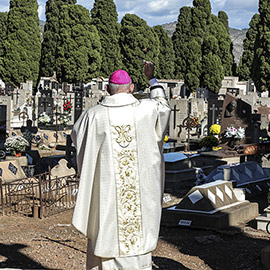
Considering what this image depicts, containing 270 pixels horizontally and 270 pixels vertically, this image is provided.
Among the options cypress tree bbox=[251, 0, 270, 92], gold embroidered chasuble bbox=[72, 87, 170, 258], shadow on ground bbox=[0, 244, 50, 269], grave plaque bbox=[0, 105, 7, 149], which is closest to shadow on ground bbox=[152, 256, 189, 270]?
shadow on ground bbox=[0, 244, 50, 269]

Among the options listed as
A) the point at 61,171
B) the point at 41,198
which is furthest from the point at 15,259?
the point at 61,171

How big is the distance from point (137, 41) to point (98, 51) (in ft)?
14.0

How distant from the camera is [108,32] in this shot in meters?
49.8

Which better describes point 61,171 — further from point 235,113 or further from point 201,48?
point 201,48

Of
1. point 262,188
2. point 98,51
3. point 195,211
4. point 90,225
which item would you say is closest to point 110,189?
point 90,225

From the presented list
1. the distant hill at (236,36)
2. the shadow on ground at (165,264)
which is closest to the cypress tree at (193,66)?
the shadow on ground at (165,264)

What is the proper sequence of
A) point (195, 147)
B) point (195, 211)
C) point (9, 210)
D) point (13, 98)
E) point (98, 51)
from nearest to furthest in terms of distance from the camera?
point (195, 211) < point (9, 210) < point (195, 147) < point (13, 98) < point (98, 51)

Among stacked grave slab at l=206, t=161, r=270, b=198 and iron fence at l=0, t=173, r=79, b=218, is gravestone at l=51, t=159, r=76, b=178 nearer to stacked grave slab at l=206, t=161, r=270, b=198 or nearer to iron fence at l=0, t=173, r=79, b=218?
iron fence at l=0, t=173, r=79, b=218

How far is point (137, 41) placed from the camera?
48156mm

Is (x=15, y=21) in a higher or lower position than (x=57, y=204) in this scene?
higher

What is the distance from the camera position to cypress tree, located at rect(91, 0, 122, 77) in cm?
4888

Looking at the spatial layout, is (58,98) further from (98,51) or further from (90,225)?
(90,225)

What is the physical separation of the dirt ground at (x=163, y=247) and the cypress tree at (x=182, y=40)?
46493 millimetres

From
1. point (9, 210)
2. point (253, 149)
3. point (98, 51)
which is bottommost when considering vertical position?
point (9, 210)
